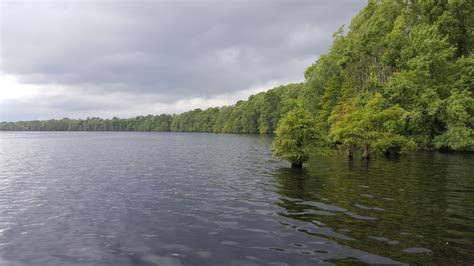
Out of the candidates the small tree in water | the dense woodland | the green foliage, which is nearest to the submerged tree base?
the small tree in water

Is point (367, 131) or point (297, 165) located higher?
point (367, 131)

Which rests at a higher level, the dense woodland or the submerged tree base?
the dense woodland

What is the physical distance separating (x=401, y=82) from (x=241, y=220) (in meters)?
47.3

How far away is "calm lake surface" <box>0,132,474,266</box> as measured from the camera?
9656mm

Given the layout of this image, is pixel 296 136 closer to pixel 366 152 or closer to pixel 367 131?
pixel 367 131

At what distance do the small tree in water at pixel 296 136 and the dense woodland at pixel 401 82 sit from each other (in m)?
0.95

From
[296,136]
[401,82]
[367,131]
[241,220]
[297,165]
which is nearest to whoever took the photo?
[241,220]

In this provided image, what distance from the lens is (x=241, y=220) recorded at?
1348cm

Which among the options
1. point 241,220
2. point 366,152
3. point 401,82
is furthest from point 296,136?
point 401,82

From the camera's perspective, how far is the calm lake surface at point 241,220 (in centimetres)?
966

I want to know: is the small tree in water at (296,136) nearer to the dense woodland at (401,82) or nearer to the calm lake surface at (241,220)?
the dense woodland at (401,82)

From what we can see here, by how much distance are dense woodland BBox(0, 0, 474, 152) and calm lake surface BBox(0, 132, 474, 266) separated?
10913 millimetres

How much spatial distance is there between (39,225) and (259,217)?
942 centimetres

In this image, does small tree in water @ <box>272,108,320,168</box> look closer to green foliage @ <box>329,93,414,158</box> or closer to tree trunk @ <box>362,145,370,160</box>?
green foliage @ <box>329,93,414,158</box>
